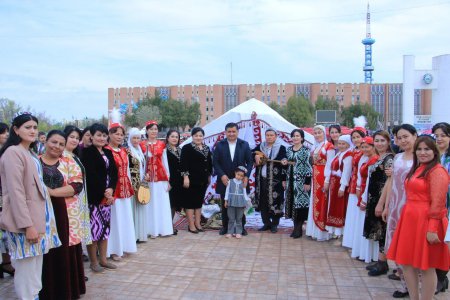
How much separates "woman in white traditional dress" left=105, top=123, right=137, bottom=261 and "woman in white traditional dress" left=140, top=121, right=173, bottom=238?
104 centimetres

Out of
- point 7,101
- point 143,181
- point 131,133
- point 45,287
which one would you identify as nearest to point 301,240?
point 143,181

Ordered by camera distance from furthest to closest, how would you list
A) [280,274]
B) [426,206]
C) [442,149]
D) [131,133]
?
[131,133] → [280,274] → [442,149] → [426,206]

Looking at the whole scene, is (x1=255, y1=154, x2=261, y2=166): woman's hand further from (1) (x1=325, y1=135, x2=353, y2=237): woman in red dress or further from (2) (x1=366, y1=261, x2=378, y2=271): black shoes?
(2) (x1=366, y1=261, x2=378, y2=271): black shoes

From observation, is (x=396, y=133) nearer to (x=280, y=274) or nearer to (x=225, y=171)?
(x=280, y=274)

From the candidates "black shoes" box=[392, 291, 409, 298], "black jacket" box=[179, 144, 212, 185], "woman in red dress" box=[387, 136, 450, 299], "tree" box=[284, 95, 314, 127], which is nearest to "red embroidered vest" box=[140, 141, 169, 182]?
"black jacket" box=[179, 144, 212, 185]

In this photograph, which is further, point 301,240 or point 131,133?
point 301,240

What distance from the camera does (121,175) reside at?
4992mm

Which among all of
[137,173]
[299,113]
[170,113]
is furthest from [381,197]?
[170,113]

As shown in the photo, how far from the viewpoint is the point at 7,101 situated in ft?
109

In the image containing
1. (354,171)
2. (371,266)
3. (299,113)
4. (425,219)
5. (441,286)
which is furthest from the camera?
(299,113)

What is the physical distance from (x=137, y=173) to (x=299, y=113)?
4580 cm

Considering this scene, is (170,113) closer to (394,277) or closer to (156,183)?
(156,183)

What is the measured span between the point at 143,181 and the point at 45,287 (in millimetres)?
2352

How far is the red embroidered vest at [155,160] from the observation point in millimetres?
6156
